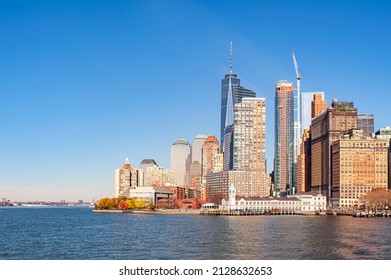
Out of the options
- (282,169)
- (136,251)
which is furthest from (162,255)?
(282,169)

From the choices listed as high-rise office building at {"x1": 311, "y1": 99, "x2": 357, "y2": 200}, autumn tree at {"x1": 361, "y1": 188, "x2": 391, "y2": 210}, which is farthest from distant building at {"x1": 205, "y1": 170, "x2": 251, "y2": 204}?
autumn tree at {"x1": 361, "y1": 188, "x2": 391, "y2": 210}

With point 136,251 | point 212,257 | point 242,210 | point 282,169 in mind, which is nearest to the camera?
point 212,257

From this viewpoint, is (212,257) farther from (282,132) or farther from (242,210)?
(282,132)

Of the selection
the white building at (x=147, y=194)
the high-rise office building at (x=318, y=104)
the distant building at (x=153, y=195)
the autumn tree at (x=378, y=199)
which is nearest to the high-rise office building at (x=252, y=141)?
the distant building at (x=153, y=195)

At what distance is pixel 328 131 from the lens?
11681 cm

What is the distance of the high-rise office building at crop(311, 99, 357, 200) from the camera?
11544 centimetres

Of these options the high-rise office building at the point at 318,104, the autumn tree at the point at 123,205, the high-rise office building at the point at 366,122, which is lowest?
the autumn tree at the point at 123,205

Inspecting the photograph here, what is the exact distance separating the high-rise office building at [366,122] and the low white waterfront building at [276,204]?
3388 cm

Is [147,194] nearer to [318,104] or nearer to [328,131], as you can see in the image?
[328,131]

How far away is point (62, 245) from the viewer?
30484 mm

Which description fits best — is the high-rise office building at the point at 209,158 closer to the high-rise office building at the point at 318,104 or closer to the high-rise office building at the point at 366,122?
the high-rise office building at the point at 318,104

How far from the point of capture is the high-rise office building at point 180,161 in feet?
488

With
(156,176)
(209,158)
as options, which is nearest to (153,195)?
(156,176)
